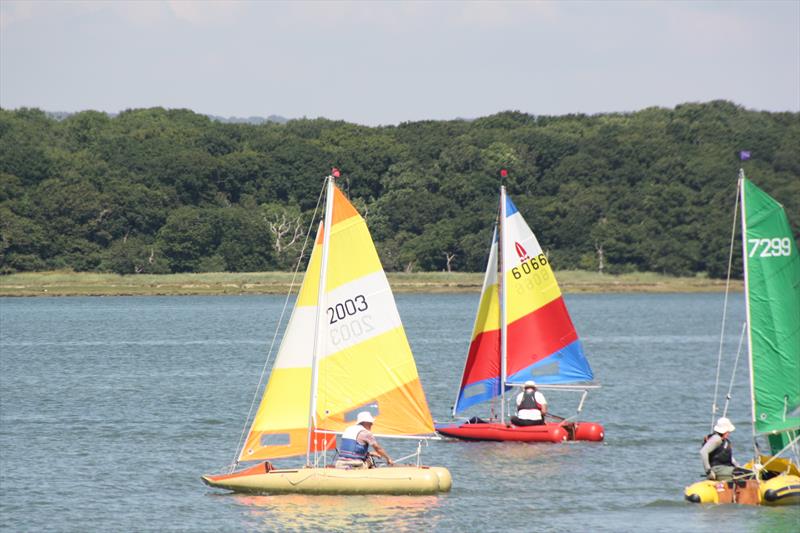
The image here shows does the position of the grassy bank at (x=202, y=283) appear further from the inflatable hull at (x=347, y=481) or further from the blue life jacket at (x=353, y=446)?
the blue life jacket at (x=353, y=446)

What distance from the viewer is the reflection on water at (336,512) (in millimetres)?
29328

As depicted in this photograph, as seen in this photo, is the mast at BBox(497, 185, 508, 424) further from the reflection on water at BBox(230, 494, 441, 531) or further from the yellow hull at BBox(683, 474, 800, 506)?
the yellow hull at BBox(683, 474, 800, 506)

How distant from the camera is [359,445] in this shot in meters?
30.7

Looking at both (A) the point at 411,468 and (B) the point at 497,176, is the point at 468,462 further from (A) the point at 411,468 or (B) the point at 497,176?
(B) the point at 497,176

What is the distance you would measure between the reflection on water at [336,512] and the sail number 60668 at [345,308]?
3734mm

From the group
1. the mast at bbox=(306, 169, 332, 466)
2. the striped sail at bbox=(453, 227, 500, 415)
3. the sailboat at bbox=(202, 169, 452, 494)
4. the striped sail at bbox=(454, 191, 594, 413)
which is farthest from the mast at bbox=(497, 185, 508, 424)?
the mast at bbox=(306, 169, 332, 466)

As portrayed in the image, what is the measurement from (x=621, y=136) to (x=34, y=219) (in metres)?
70.3

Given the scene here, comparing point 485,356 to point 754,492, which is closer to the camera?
point 754,492

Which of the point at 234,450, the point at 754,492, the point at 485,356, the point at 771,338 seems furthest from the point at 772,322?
the point at 234,450

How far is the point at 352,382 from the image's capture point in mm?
31391

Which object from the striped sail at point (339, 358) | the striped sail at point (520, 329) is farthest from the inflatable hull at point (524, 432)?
the striped sail at point (339, 358)

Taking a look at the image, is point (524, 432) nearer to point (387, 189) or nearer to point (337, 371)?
point (337, 371)

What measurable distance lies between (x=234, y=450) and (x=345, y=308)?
36.8 feet

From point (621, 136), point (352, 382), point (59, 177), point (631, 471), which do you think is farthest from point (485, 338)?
point (621, 136)
